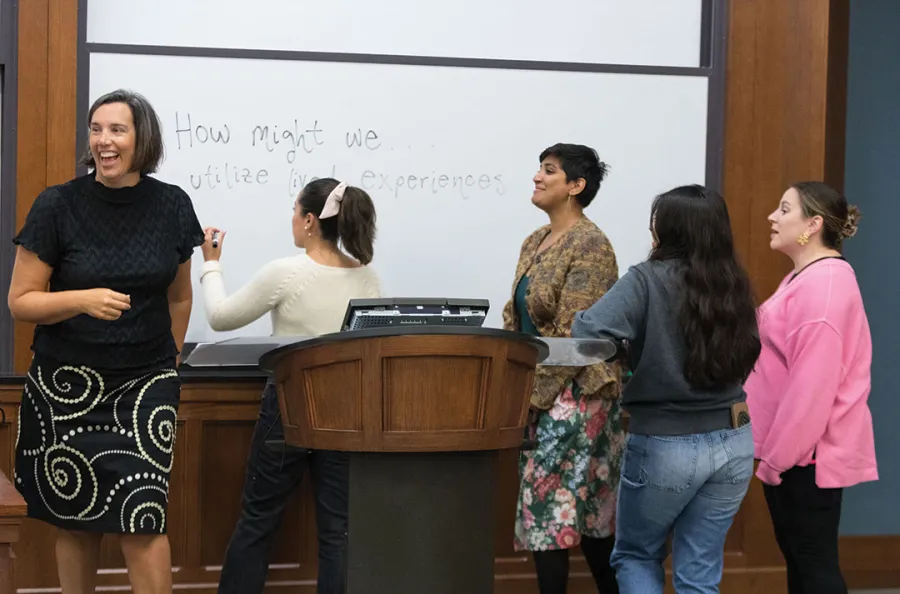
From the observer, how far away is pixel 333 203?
11.6 feet

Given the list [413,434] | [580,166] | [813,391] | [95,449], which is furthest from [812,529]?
[95,449]

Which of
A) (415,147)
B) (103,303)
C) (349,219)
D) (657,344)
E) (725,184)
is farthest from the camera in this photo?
(725,184)

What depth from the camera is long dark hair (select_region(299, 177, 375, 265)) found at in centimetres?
355

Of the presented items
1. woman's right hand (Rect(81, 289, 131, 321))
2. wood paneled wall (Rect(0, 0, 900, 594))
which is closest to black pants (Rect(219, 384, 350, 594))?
wood paneled wall (Rect(0, 0, 900, 594))

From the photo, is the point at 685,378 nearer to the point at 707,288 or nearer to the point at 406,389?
the point at 707,288

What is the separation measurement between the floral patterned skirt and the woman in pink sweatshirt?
48 centimetres

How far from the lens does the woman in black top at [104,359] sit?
287 centimetres

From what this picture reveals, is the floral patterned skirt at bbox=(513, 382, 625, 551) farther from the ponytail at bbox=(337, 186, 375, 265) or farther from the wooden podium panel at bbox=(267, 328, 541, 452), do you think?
the wooden podium panel at bbox=(267, 328, 541, 452)

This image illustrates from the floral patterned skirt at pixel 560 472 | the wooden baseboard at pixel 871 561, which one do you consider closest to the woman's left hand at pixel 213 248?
the floral patterned skirt at pixel 560 472

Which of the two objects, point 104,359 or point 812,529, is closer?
point 104,359

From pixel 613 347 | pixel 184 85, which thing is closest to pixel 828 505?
pixel 613 347

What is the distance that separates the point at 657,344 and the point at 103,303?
4.21 ft

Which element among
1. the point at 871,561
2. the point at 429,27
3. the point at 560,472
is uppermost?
the point at 429,27

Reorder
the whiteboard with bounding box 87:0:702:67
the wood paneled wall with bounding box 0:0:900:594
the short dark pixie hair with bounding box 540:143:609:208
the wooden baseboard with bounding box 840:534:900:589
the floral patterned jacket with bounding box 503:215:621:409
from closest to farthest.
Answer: the floral patterned jacket with bounding box 503:215:621:409
the short dark pixie hair with bounding box 540:143:609:208
the wood paneled wall with bounding box 0:0:900:594
the whiteboard with bounding box 87:0:702:67
the wooden baseboard with bounding box 840:534:900:589
